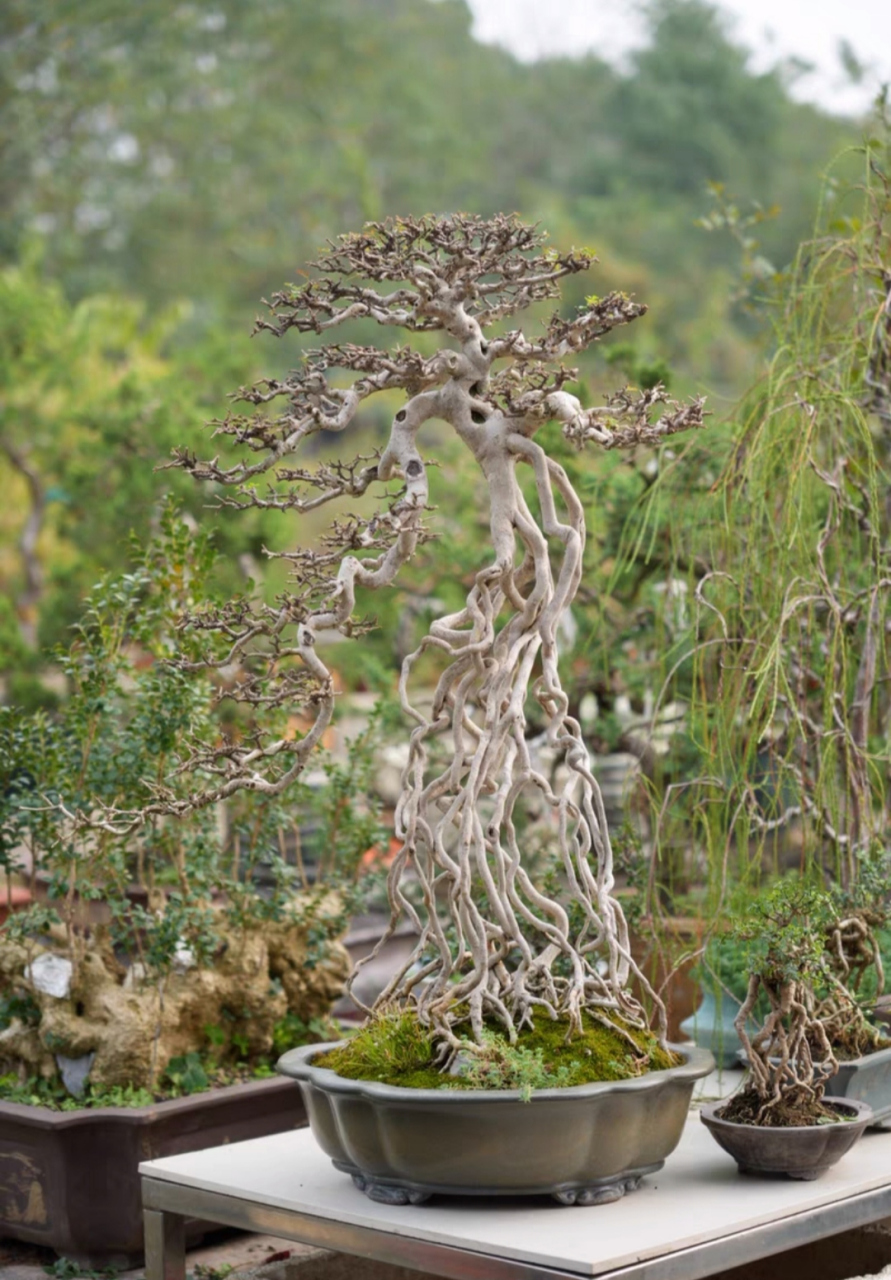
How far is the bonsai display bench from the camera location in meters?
2.09

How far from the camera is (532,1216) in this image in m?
2.24

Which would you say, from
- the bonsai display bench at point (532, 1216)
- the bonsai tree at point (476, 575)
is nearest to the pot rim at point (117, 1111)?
the bonsai display bench at point (532, 1216)

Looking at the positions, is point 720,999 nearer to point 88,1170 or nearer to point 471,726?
point 471,726

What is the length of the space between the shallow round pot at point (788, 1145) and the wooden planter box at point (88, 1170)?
1.13 m

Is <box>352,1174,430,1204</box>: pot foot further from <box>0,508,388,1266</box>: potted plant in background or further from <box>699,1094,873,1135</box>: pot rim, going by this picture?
<box>0,508,388,1266</box>: potted plant in background

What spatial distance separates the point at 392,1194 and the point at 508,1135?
0.75 ft

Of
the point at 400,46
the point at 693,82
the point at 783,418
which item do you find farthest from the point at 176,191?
the point at 783,418

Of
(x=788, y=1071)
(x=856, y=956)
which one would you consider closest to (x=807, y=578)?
(x=856, y=956)

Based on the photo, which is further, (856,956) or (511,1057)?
(856,956)

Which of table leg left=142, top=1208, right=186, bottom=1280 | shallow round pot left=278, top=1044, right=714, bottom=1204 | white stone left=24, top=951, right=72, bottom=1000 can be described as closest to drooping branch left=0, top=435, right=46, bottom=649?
white stone left=24, top=951, right=72, bottom=1000

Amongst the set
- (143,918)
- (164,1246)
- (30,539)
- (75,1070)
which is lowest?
(164,1246)

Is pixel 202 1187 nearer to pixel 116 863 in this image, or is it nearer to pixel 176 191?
pixel 116 863

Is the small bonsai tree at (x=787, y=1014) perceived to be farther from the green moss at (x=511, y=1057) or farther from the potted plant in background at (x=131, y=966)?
the potted plant in background at (x=131, y=966)

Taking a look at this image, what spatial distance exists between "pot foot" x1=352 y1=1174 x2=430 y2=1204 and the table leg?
0.42 metres
